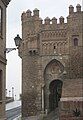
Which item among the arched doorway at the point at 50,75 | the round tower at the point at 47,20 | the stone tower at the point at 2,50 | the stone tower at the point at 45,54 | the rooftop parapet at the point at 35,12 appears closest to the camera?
the stone tower at the point at 2,50

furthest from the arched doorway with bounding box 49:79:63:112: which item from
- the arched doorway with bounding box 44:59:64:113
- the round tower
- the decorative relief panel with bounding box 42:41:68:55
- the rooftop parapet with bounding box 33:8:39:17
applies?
the rooftop parapet with bounding box 33:8:39:17

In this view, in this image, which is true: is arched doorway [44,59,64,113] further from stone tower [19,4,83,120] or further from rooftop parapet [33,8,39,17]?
rooftop parapet [33,8,39,17]

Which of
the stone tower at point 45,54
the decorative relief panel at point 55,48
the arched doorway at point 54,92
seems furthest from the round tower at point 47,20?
the arched doorway at point 54,92

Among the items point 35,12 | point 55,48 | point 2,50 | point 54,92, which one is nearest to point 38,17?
point 35,12

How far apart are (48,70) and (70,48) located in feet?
10.9

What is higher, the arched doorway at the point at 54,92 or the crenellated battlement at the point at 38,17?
the crenellated battlement at the point at 38,17

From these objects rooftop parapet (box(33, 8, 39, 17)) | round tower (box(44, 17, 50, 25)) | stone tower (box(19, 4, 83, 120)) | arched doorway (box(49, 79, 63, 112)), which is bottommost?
arched doorway (box(49, 79, 63, 112))

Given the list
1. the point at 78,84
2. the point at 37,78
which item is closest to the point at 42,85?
the point at 37,78

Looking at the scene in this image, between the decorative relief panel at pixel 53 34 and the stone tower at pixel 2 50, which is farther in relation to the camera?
the decorative relief panel at pixel 53 34

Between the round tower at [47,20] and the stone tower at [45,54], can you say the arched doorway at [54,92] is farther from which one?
the round tower at [47,20]

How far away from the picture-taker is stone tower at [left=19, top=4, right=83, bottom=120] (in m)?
44.9

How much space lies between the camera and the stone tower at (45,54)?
44.9 meters

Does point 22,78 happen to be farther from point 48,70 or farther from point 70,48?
point 70,48

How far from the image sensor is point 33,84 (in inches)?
1783
